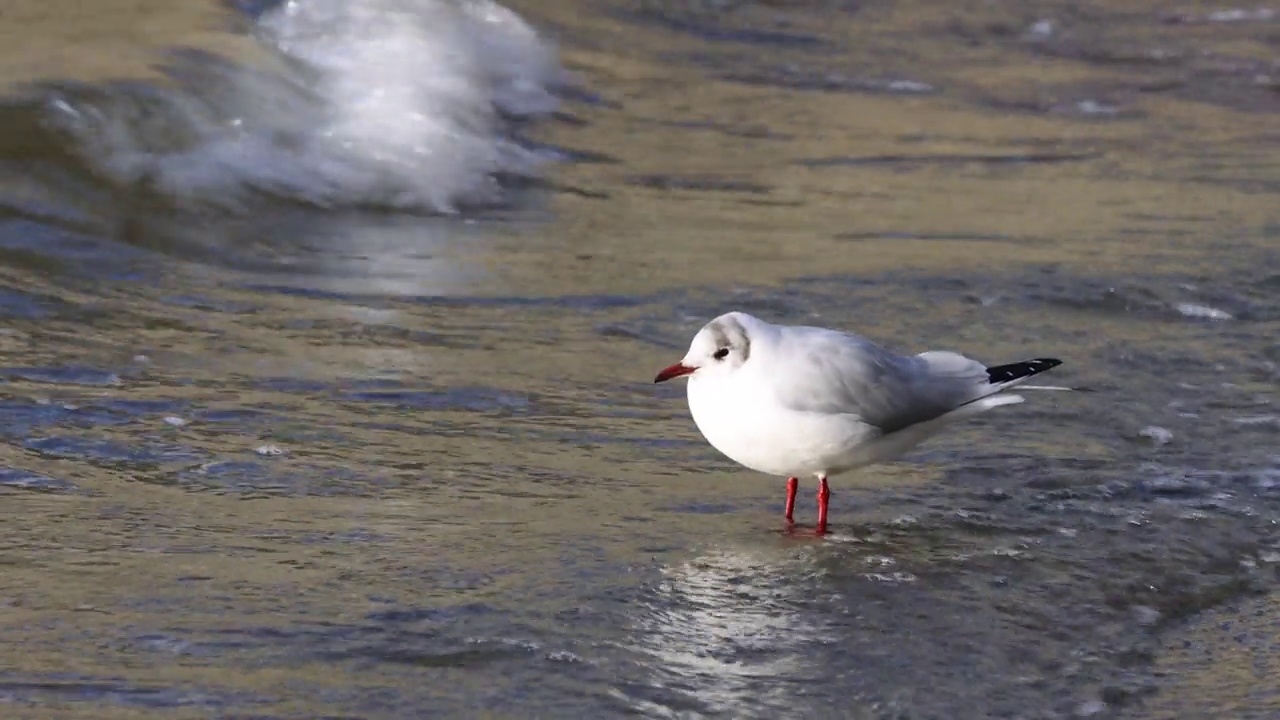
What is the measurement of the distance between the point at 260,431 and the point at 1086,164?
5769 mm

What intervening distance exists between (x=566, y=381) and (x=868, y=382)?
50.9 inches

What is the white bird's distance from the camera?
13.1 feet

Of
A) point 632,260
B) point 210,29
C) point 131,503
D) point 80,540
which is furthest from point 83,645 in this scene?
point 210,29

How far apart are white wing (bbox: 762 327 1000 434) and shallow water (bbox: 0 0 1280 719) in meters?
0.25

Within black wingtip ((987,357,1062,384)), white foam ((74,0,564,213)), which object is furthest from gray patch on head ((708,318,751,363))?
white foam ((74,0,564,213))

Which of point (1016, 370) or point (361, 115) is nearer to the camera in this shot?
point (1016, 370)

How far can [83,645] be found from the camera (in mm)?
3145

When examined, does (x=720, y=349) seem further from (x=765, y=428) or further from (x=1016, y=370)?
(x=1016, y=370)

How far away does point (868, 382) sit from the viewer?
416 centimetres

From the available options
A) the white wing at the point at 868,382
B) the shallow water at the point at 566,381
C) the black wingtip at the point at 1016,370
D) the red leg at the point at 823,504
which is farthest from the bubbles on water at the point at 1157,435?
the red leg at the point at 823,504

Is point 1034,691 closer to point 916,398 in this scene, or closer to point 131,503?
point 916,398

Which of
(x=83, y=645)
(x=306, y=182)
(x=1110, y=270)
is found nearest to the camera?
(x=83, y=645)

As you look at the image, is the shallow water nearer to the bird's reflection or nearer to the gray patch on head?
the bird's reflection

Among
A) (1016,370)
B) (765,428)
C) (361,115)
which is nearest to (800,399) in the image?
(765,428)
